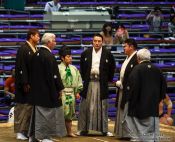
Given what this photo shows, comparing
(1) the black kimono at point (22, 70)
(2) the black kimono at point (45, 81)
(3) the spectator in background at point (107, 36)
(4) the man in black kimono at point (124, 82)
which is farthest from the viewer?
(3) the spectator in background at point (107, 36)

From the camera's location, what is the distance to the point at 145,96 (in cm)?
771

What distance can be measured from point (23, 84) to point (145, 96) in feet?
5.87

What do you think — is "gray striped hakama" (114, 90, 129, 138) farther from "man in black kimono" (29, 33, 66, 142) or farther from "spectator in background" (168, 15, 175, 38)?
"spectator in background" (168, 15, 175, 38)

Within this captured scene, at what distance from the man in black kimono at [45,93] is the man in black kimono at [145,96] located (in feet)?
3.43

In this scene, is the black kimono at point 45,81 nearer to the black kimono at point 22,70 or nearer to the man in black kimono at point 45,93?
the man in black kimono at point 45,93

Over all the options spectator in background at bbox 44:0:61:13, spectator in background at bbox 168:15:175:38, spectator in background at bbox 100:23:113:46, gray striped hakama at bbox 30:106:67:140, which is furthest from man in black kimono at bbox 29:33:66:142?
spectator in background at bbox 168:15:175:38

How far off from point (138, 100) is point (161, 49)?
8004 millimetres

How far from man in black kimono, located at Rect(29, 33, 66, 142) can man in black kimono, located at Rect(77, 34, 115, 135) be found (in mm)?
895

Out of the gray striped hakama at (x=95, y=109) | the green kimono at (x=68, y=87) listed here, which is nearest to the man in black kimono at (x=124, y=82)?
the gray striped hakama at (x=95, y=109)

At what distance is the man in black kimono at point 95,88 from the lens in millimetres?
9180

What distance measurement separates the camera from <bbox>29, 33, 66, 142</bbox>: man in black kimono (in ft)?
27.1

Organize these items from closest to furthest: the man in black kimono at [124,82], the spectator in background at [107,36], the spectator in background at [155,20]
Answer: the man in black kimono at [124,82]
the spectator in background at [107,36]
the spectator in background at [155,20]

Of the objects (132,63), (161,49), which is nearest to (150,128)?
(132,63)

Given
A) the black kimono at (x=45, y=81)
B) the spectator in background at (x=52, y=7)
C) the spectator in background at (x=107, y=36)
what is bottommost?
the black kimono at (x=45, y=81)
